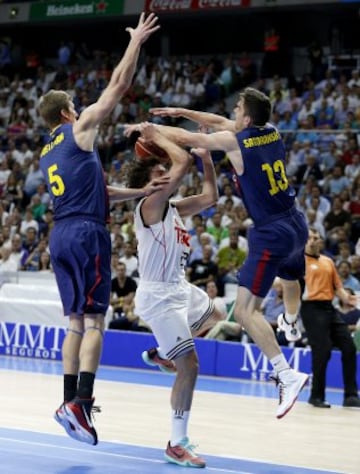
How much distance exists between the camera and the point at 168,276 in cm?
795

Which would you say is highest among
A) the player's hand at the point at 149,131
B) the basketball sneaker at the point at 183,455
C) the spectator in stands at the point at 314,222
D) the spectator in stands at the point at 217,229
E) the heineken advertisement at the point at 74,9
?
the heineken advertisement at the point at 74,9

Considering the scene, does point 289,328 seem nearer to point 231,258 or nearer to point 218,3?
point 231,258

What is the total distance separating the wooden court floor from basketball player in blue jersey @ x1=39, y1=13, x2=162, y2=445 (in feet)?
2.88

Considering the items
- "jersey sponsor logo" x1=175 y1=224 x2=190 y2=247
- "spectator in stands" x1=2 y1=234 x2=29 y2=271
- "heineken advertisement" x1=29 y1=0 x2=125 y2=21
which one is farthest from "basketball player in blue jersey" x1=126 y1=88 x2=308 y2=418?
"heineken advertisement" x1=29 y1=0 x2=125 y2=21

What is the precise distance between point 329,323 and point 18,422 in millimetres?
4178

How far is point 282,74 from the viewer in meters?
24.2

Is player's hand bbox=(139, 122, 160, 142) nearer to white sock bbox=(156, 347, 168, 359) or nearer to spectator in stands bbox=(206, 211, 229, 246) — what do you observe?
white sock bbox=(156, 347, 168, 359)

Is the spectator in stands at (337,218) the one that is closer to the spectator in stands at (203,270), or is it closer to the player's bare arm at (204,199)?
the spectator in stands at (203,270)

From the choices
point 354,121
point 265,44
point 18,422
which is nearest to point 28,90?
point 265,44

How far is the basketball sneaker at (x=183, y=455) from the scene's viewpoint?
7.41 m

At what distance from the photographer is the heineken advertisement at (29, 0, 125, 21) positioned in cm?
2594

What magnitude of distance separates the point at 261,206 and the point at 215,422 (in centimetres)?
279

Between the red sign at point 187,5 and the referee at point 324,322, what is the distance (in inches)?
514

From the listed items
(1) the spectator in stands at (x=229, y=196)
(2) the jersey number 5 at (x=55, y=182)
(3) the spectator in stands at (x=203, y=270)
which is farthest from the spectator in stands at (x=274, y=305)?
(2) the jersey number 5 at (x=55, y=182)
